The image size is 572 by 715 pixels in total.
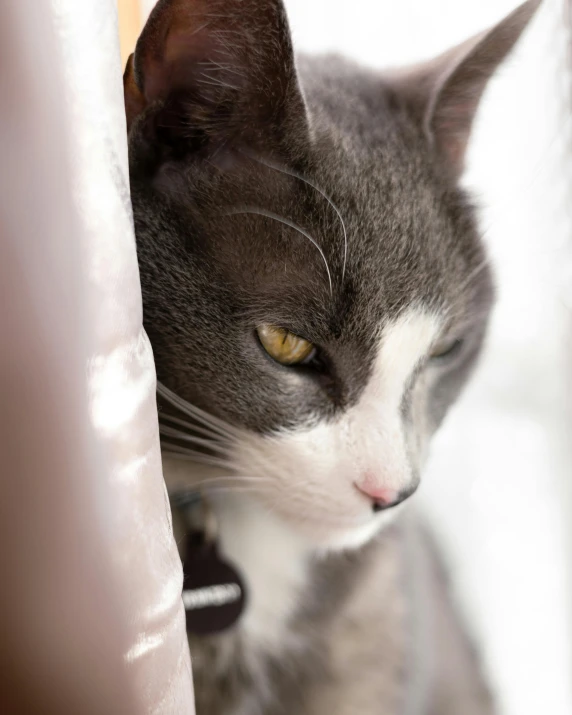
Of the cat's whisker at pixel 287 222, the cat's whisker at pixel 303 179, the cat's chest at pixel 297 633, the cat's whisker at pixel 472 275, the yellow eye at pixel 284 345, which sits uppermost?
the cat's whisker at pixel 303 179

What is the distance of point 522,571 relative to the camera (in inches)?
37.0

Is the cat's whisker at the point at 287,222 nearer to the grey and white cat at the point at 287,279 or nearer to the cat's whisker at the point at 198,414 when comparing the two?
the grey and white cat at the point at 287,279

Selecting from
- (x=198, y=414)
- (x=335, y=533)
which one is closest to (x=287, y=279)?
(x=198, y=414)

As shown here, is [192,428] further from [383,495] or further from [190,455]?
[383,495]

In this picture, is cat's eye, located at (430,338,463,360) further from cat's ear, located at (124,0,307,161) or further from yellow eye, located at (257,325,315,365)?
cat's ear, located at (124,0,307,161)

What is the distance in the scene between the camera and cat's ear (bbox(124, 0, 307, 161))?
50 centimetres

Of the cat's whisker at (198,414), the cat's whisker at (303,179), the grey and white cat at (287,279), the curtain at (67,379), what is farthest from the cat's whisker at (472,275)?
the curtain at (67,379)

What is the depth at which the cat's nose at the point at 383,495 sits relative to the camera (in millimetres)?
593

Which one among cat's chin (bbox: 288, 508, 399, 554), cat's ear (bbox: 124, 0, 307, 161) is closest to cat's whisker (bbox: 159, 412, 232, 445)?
cat's chin (bbox: 288, 508, 399, 554)

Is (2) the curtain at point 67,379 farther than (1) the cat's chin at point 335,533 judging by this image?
No

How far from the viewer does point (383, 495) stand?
0.60 meters

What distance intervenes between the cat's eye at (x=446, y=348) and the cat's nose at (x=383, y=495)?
0.14m

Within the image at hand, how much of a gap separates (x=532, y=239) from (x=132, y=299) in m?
0.68

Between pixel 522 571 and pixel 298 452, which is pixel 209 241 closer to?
pixel 298 452
